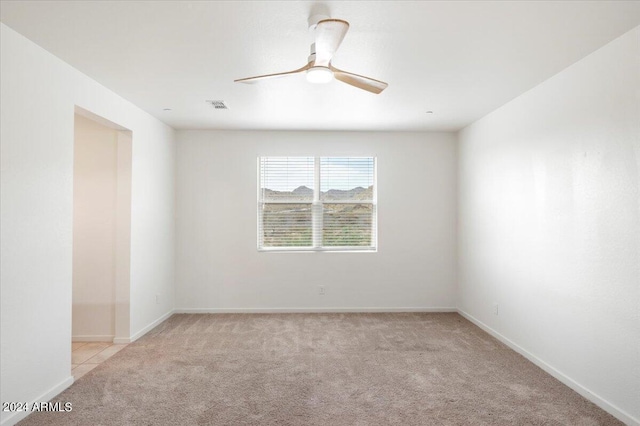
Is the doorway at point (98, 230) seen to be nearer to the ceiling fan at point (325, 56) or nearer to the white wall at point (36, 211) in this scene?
the white wall at point (36, 211)

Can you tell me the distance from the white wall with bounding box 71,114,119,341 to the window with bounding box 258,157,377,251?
195 cm

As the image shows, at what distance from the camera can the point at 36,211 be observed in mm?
2721

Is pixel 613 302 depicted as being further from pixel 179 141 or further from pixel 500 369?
pixel 179 141

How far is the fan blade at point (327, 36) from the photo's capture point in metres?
1.98

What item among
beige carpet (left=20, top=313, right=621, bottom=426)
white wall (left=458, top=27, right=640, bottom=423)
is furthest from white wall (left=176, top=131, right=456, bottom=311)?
white wall (left=458, top=27, right=640, bottom=423)

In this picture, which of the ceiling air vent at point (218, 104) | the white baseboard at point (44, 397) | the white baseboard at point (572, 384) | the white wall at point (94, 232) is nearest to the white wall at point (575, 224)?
the white baseboard at point (572, 384)

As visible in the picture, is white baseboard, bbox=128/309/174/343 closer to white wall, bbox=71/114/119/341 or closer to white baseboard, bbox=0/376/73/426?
white wall, bbox=71/114/119/341

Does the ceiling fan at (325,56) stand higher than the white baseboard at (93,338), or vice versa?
the ceiling fan at (325,56)

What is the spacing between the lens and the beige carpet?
2635 millimetres

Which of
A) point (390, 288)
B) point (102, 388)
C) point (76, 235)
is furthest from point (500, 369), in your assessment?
point (76, 235)

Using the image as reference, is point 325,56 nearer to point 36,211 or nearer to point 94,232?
point 36,211

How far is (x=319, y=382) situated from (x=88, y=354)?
2411mm

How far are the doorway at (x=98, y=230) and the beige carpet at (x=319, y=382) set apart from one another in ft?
2.00

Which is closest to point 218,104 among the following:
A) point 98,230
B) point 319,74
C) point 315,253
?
point 98,230
